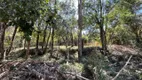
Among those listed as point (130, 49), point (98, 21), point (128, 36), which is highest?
point (98, 21)

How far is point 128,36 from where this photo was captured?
639 inches

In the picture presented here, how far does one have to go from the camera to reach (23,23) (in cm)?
721

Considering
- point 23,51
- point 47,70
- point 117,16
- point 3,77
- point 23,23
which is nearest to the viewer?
point 3,77

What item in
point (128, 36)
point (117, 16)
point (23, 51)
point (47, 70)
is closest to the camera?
point (47, 70)

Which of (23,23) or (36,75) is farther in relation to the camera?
(23,23)

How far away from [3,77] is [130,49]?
12852 millimetres

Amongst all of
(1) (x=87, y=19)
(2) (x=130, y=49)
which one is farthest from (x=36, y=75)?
(2) (x=130, y=49)

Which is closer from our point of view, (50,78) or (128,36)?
(50,78)

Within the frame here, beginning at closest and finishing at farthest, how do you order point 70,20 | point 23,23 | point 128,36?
point 23,23
point 70,20
point 128,36

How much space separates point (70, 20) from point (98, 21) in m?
2.49

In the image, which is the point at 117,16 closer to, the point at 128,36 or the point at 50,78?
the point at 128,36

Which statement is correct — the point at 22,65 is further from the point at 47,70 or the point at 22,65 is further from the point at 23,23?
the point at 23,23

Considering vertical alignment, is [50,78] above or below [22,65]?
below

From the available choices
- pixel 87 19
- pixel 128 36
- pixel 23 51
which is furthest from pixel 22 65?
pixel 128 36
